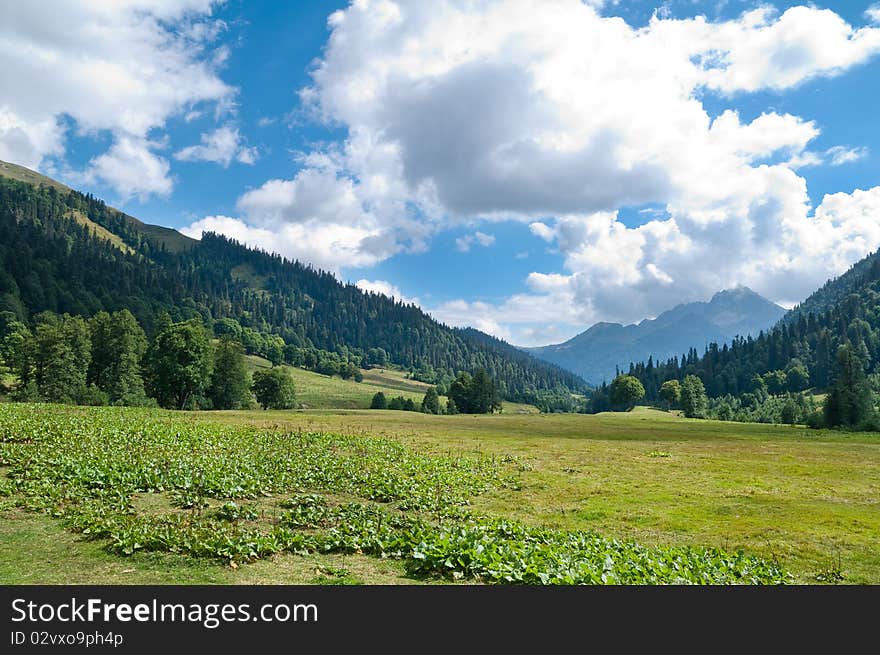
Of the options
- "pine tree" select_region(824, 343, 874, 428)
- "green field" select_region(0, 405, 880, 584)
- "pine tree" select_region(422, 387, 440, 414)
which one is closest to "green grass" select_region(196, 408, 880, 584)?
"green field" select_region(0, 405, 880, 584)

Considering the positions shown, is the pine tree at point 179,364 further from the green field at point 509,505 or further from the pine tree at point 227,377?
the green field at point 509,505

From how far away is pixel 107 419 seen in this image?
162 feet

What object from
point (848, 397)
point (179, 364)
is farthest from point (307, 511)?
point (848, 397)

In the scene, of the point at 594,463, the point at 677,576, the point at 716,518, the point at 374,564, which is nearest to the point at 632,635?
the point at 677,576

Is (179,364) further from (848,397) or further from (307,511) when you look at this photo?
(848,397)

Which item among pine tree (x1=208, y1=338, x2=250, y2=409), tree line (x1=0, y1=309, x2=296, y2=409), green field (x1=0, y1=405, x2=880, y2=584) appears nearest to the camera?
green field (x1=0, y1=405, x2=880, y2=584)

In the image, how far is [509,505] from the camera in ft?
88.2

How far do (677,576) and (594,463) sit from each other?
3110cm

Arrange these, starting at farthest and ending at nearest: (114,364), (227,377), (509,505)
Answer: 1. (227,377)
2. (114,364)
3. (509,505)

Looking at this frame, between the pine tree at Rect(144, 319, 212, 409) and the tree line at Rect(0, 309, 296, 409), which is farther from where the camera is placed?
the pine tree at Rect(144, 319, 212, 409)

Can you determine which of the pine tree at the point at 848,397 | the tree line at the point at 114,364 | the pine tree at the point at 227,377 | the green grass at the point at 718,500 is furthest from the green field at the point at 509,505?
the pine tree at the point at 227,377

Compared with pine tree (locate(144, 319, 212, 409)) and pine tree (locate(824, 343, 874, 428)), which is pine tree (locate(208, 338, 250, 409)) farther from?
pine tree (locate(824, 343, 874, 428))

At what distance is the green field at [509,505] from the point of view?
13.9 meters

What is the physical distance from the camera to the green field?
13922 mm
